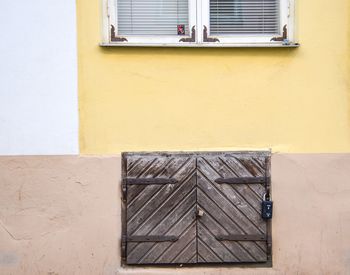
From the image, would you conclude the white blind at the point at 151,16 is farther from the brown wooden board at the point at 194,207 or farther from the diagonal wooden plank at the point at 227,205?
the diagonal wooden plank at the point at 227,205

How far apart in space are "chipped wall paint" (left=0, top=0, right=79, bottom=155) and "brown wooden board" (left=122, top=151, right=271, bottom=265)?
70 cm

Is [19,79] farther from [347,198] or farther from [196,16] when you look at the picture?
[347,198]

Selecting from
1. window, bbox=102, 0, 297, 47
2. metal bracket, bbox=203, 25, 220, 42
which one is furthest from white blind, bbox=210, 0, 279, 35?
metal bracket, bbox=203, 25, 220, 42

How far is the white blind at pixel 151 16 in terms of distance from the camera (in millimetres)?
4508

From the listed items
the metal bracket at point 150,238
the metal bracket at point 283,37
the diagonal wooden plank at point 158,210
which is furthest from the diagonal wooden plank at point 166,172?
the metal bracket at point 283,37

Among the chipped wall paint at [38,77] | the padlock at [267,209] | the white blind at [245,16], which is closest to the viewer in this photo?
the chipped wall paint at [38,77]

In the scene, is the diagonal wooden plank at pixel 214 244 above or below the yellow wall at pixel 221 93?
below

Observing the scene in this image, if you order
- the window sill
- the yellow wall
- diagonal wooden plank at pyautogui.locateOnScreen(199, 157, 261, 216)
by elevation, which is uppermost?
the window sill

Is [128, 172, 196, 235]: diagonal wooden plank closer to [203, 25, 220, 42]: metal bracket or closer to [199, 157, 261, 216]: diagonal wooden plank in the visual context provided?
[199, 157, 261, 216]: diagonal wooden plank

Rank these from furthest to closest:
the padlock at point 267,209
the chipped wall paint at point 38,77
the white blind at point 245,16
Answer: the white blind at point 245,16 → the padlock at point 267,209 → the chipped wall paint at point 38,77

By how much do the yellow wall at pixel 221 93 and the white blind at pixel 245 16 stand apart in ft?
0.79

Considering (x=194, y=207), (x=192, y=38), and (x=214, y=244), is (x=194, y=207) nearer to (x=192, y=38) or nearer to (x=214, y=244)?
(x=214, y=244)

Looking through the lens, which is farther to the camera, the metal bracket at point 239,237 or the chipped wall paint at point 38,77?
the metal bracket at point 239,237

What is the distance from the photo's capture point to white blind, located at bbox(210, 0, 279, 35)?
4.58 meters
